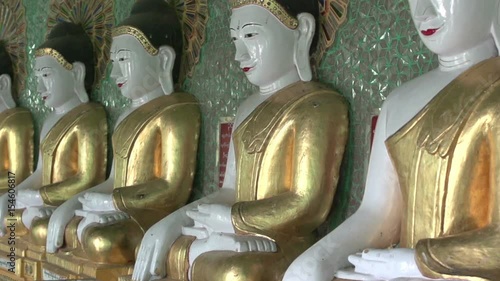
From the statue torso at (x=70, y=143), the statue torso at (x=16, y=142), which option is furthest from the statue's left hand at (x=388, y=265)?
the statue torso at (x=16, y=142)

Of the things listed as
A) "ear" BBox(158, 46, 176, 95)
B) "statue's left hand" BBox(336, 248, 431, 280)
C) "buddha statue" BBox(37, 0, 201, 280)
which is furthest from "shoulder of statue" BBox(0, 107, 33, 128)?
"statue's left hand" BBox(336, 248, 431, 280)

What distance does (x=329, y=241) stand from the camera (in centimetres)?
242

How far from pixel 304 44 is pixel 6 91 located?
2.92 metres

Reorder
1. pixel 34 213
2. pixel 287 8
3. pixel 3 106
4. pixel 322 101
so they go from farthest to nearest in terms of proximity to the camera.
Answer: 1. pixel 3 106
2. pixel 34 213
3. pixel 287 8
4. pixel 322 101

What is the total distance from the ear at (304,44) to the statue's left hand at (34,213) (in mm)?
1702

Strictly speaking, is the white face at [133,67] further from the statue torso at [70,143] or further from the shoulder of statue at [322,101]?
the shoulder of statue at [322,101]

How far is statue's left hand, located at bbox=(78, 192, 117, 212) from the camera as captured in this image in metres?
3.55

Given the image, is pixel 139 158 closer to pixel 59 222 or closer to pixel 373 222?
pixel 59 222

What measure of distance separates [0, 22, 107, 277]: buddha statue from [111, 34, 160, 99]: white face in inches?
22.4

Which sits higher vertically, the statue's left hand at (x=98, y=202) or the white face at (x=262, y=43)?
the white face at (x=262, y=43)

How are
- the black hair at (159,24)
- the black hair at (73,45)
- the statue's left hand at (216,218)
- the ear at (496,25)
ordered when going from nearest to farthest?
the ear at (496,25) < the statue's left hand at (216,218) < the black hair at (159,24) < the black hair at (73,45)

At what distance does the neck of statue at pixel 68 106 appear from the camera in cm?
454

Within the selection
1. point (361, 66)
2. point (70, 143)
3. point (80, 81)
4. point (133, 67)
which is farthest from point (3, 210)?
point (361, 66)

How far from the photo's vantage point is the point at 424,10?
94.4 inches
